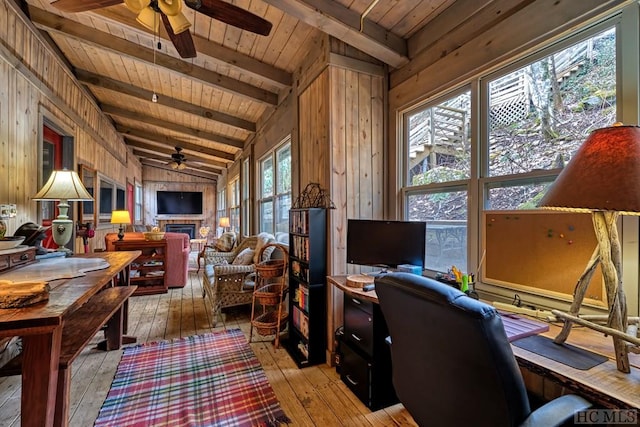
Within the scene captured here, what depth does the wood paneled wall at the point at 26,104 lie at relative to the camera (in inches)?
101

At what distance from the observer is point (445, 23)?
217cm

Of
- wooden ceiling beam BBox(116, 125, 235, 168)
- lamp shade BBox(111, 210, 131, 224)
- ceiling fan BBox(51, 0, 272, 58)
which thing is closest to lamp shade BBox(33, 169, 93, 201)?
ceiling fan BBox(51, 0, 272, 58)

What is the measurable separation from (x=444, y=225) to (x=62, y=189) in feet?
10.2

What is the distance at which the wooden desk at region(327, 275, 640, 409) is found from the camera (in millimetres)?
906

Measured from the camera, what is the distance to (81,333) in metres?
1.80

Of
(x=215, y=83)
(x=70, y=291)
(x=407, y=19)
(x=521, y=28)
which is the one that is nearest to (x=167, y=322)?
(x=70, y=291)

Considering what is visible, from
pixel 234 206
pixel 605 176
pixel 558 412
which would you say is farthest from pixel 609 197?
pixel 234 206

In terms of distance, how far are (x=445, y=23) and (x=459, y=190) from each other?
1211 millimetres

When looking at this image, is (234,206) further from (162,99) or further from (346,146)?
(346,146)

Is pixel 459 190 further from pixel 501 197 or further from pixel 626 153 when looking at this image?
pixel 626 153

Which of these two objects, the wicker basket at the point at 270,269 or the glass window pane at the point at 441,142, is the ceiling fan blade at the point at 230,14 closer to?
the glass window pane at the point at 441,142

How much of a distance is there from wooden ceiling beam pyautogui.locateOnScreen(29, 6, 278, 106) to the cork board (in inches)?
126

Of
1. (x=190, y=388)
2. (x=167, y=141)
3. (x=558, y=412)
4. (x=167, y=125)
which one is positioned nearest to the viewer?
(x=558, y=412)

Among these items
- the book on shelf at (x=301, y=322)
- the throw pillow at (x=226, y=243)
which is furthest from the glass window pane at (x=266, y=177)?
the book on shelf at (x=301, y=322)
